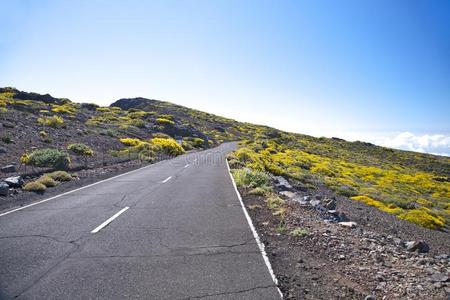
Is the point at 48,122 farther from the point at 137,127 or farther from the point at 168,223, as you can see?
the point at 168,223

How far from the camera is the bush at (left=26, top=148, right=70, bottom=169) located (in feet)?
65.5

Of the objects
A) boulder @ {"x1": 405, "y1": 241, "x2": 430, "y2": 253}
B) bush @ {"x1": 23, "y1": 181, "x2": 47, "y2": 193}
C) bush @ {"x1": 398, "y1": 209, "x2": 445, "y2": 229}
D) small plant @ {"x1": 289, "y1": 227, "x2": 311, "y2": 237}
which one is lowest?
bush @ {"x1": 398, "y1": 209, "x2": 445, "y2": 229}

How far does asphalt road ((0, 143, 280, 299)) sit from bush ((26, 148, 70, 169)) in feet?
A: 31.0

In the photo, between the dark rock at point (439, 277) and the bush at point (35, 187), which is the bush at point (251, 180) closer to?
the bush at point (35, 187)

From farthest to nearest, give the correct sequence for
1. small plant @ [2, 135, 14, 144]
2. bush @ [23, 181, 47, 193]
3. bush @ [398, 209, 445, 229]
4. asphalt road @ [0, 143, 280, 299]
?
small plant @ [2, 135, 14, 144]
bush @ [398, 209, 445, 229]
bush @ [23, 181, 47, 193]
asphalt road @ [0, 143, 280, 299]

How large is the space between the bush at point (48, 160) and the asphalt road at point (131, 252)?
9445 mm

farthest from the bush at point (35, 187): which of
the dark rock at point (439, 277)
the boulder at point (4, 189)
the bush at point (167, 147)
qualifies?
the bush at point (167, 147)

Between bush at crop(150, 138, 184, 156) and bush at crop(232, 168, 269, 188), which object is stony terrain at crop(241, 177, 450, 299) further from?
bush at crop(150, 138, 184, 156)

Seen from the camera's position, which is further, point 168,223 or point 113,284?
point 168,223

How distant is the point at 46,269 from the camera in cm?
577

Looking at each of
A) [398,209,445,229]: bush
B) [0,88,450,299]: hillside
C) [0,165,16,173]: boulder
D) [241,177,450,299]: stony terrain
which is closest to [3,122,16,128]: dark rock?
[0,88,450,299]: hillside

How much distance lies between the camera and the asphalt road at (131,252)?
16.7 ft

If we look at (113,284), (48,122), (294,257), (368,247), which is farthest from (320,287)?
(48,122)

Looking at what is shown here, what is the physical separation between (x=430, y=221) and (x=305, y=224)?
1382 centimetres
